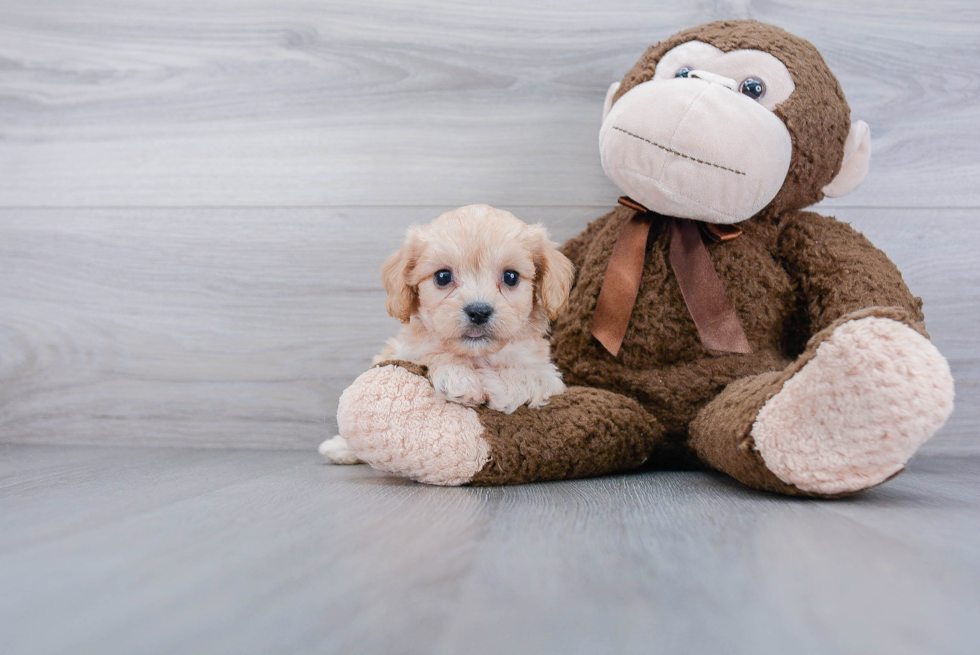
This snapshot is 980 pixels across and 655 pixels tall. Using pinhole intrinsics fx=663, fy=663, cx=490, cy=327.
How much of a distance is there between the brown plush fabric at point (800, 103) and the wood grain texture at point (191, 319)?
41 centimetres

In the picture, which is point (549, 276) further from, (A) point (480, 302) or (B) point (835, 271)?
(B) point (835, 271)

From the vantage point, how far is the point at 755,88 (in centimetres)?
100

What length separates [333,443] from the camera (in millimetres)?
1223

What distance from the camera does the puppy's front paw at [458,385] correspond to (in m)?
0.92

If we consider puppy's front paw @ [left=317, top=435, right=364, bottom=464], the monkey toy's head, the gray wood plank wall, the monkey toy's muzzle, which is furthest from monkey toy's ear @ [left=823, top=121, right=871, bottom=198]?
puppy's front paw @ [left=317, top=435, right=364, bottom=464]

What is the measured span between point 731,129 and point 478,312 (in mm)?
442

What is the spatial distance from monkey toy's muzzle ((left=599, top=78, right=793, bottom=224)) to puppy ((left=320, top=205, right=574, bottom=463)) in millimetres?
184

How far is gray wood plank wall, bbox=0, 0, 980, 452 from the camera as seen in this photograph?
52.6 inches

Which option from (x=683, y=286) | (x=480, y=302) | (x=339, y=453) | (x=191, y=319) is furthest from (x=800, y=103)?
(x=191, y=319)


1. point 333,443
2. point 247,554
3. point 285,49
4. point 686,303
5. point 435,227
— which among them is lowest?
point 333,443

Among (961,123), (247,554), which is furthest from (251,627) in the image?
(961,123)

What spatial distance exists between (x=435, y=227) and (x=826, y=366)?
55 centimetres

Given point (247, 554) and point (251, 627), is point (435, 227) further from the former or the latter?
point (251, 627)

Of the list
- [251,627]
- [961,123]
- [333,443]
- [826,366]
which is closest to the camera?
[251,627]
